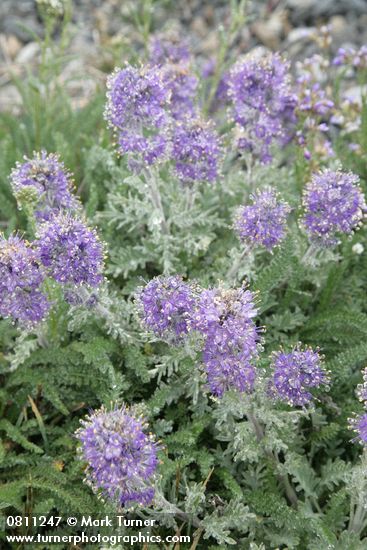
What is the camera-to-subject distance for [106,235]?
5188mm

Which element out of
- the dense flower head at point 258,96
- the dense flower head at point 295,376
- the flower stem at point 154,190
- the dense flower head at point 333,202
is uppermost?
the dense flower head at point 258,96

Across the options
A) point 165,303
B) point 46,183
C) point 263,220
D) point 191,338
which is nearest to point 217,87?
point 263,220

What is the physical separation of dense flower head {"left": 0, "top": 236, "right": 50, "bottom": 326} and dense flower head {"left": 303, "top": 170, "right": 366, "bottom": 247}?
181cm

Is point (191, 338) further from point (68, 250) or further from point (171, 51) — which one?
point (171, 51)

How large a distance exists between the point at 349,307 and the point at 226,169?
2.15 metres

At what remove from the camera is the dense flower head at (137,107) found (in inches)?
155

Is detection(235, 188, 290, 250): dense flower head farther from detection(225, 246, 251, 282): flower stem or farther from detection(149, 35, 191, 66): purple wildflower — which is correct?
detection(149, 35, 191, 66): purple wildflower

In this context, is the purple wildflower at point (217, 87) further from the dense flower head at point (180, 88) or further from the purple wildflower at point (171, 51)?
the dense flower head at point (180, 88)

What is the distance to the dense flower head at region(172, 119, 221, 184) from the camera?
4.33 meters

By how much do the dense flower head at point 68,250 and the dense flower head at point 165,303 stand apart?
363 mm

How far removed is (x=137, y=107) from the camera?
13.1ft

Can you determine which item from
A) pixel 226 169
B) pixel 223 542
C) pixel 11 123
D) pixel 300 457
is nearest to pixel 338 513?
pixel 300 457

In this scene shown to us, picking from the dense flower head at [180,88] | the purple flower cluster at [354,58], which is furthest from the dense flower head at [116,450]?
the purple flower cluster at [354,58]

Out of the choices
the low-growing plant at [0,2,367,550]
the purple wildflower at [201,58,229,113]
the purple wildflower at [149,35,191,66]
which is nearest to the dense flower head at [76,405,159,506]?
the low-growing plant at [0,2,367,550]
